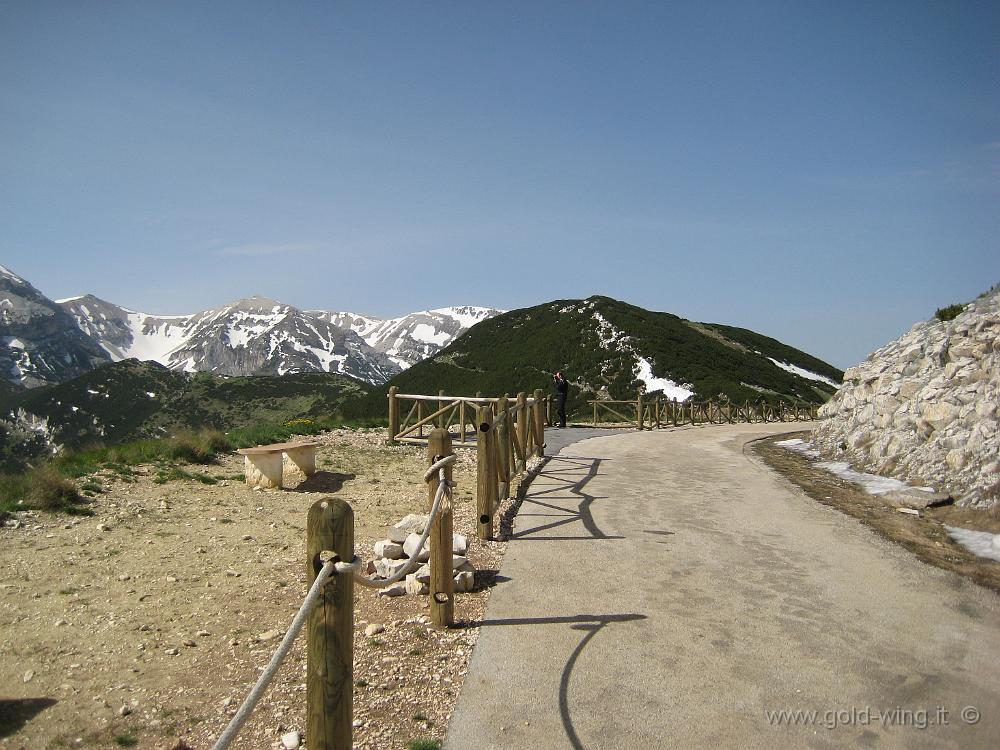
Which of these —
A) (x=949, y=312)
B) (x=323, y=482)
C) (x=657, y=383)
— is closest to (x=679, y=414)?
(x=949, y=312)

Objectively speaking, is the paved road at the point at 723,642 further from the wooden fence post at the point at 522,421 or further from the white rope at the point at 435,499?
the wooden fence post at the point at 522,421

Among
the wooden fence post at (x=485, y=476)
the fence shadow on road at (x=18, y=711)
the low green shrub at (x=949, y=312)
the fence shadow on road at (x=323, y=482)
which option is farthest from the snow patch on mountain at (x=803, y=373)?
the fence shadow on road at (x=18, y=711)

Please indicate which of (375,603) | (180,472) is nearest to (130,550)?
(375,603)

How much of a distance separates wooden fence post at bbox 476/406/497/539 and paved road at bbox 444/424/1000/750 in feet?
1.22

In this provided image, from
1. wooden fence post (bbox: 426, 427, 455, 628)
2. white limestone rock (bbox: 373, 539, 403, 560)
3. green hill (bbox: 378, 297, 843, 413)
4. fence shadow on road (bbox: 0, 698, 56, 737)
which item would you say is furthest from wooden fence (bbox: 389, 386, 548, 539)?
green hill (bbox: 378, 297, 843, 413)

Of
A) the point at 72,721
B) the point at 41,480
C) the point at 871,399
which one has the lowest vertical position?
the point at 72,721

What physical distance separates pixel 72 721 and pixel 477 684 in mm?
2303

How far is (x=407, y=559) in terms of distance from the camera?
557cm

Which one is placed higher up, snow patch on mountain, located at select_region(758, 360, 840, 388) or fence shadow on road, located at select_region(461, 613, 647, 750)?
snow patch on mountain, located at select_region(758, 360, 840, 388)

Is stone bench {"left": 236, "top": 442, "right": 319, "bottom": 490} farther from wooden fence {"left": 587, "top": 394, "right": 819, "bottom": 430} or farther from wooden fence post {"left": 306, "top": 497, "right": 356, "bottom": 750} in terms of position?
wooden fence {"left": 587, "top": 394, "right": 819, "bottom": 430}

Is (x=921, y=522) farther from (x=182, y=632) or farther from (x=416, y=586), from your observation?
(x=182, y=632)

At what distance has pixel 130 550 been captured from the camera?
680cm

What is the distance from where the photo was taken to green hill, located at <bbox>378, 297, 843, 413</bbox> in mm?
63156

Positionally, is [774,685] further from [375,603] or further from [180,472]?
[180,472]
